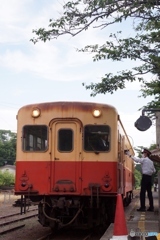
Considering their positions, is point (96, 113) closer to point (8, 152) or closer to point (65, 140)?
point (65, 140)

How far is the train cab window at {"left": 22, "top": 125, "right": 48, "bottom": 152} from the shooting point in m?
10.4

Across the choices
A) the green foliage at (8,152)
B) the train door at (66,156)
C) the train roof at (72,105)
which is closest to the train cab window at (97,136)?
the train door at (66,156)

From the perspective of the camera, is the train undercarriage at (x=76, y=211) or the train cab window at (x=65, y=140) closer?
the train undercarriage at (x=76, y=211)

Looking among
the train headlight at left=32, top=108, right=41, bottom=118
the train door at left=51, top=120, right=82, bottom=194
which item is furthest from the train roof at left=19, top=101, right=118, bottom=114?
the train door at left=51, top=120, right=82, bottom=194

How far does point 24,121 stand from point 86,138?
1592 mm

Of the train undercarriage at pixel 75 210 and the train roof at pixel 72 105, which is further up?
the train roof at pixel 72 105

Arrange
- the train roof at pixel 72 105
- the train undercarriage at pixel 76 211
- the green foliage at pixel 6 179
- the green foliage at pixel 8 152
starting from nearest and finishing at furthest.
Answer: the train undercarriage at pixel 76 211, the train roof at pixel 72 105, the green foliage at pixel 6 179, the green foliage at pixel 8 152

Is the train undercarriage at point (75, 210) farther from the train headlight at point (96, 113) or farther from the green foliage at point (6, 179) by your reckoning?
the green foliage at point (6, 179)

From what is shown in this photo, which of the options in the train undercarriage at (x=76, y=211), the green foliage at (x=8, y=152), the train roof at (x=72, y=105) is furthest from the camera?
the green foliage at (x=8, y=152)

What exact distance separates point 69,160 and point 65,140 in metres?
0.51

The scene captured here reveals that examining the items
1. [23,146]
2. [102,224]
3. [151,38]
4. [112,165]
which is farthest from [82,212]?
[151,38]

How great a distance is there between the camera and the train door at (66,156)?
1004 centimetres

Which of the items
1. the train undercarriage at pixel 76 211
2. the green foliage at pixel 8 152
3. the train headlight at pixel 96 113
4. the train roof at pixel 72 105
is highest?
the green foliage at pixel 8 152

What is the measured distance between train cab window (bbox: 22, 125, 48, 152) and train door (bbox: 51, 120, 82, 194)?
255 millimetres
